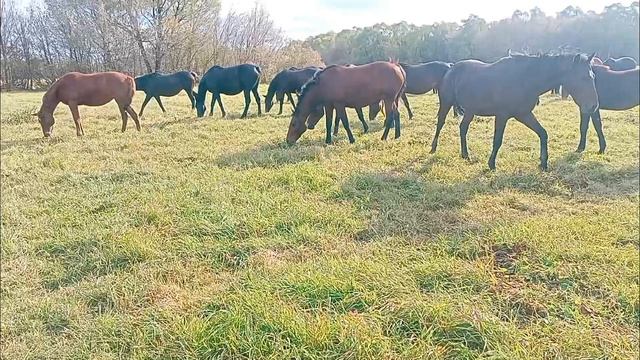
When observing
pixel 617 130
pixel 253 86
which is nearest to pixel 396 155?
pixel 617 130

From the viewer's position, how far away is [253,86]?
11.8 m

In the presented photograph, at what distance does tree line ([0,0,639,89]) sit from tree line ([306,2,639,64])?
7cm

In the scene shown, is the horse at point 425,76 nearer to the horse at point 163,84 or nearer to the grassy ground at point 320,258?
the grassy ground at point 320,258

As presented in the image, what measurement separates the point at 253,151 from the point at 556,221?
14.8ft

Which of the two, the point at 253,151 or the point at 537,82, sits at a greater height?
the point at 537,82

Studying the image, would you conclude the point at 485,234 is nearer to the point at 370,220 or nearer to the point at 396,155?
the point at 370,220

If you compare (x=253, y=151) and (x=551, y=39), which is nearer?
(x=253, y=151)

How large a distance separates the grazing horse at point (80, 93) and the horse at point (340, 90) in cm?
402

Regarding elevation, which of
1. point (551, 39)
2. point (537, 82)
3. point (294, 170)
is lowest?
point (294, 170)

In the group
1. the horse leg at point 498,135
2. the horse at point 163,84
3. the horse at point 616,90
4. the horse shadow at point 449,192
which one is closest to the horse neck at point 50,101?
the horse at point 163,84

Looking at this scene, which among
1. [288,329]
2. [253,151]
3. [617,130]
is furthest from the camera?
[617,130]

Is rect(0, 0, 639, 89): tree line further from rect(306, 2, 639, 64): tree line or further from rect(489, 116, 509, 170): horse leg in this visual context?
rect(489, 116, 509, 170): horse leg

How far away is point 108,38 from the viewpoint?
75.4 feet

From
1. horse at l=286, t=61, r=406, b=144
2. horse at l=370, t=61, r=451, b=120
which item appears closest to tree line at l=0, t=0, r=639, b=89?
horse at l=370, t=61, r=451, b=120
